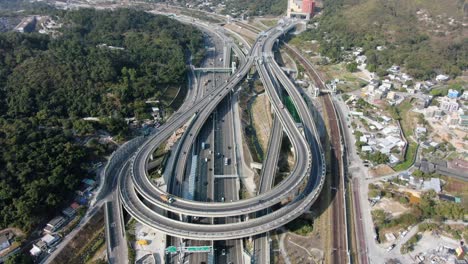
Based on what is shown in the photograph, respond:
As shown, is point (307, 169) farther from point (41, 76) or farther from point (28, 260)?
point (41, 76)

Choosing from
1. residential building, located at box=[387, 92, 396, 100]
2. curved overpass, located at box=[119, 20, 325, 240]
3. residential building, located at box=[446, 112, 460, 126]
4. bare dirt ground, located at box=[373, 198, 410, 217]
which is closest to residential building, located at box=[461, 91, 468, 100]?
residential building, located at box=[446, 112, 460, 126]

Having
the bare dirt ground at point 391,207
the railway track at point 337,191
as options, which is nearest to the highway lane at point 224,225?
the railway track at point 337,191

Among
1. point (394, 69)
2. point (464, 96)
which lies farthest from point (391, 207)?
point (394, 69)

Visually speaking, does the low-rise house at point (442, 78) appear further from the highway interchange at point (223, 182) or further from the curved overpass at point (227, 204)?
the curved overpass at point (227, 204)

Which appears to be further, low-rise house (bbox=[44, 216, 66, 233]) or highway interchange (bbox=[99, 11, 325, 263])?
low-rise house (bbox=[44, 216, 66, 233])

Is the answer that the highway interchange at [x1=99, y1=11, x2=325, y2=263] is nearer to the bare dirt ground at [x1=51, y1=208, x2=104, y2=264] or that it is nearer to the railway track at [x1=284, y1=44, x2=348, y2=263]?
the railway track at [x1=284, y1=44, x2=348, y2=263]

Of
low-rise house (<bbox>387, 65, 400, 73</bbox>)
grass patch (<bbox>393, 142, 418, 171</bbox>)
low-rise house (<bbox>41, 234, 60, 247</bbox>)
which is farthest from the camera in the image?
low-rise house (<bbox>387, 65, 400, 73</bbox>)
